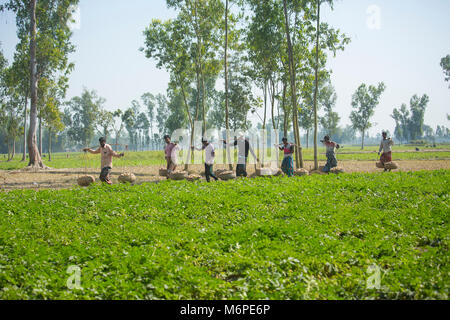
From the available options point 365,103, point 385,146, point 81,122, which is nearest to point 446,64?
point 365,103

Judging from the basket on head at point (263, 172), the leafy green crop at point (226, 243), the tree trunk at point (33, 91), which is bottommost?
the leafy green crop at point (226, 243)

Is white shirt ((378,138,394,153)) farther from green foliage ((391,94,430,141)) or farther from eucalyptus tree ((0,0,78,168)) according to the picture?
green foliage ((391,94,430,141))

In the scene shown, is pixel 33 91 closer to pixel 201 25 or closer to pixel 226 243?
pixel 201 25

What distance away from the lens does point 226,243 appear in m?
6.88

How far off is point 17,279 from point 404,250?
674cm

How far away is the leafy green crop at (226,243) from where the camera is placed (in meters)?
4.95

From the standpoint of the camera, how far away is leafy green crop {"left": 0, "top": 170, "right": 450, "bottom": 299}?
195 inches

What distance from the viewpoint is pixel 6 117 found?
4591 cm

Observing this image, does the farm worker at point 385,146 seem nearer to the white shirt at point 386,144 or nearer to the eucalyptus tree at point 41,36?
the white shirt at point 386,144

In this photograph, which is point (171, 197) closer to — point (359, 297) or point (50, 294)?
point (50, 294)

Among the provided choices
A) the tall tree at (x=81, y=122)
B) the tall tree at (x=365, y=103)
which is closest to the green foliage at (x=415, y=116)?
the tall tree at (x=365, y=103)

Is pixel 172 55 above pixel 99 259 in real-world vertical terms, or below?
above

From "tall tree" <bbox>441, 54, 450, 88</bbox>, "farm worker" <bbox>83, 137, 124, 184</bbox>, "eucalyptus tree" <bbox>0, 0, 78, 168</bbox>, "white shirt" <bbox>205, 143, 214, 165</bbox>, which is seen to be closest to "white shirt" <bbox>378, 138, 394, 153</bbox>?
"white shirt" <bbox>205, 143, 214, 165</bbox>
